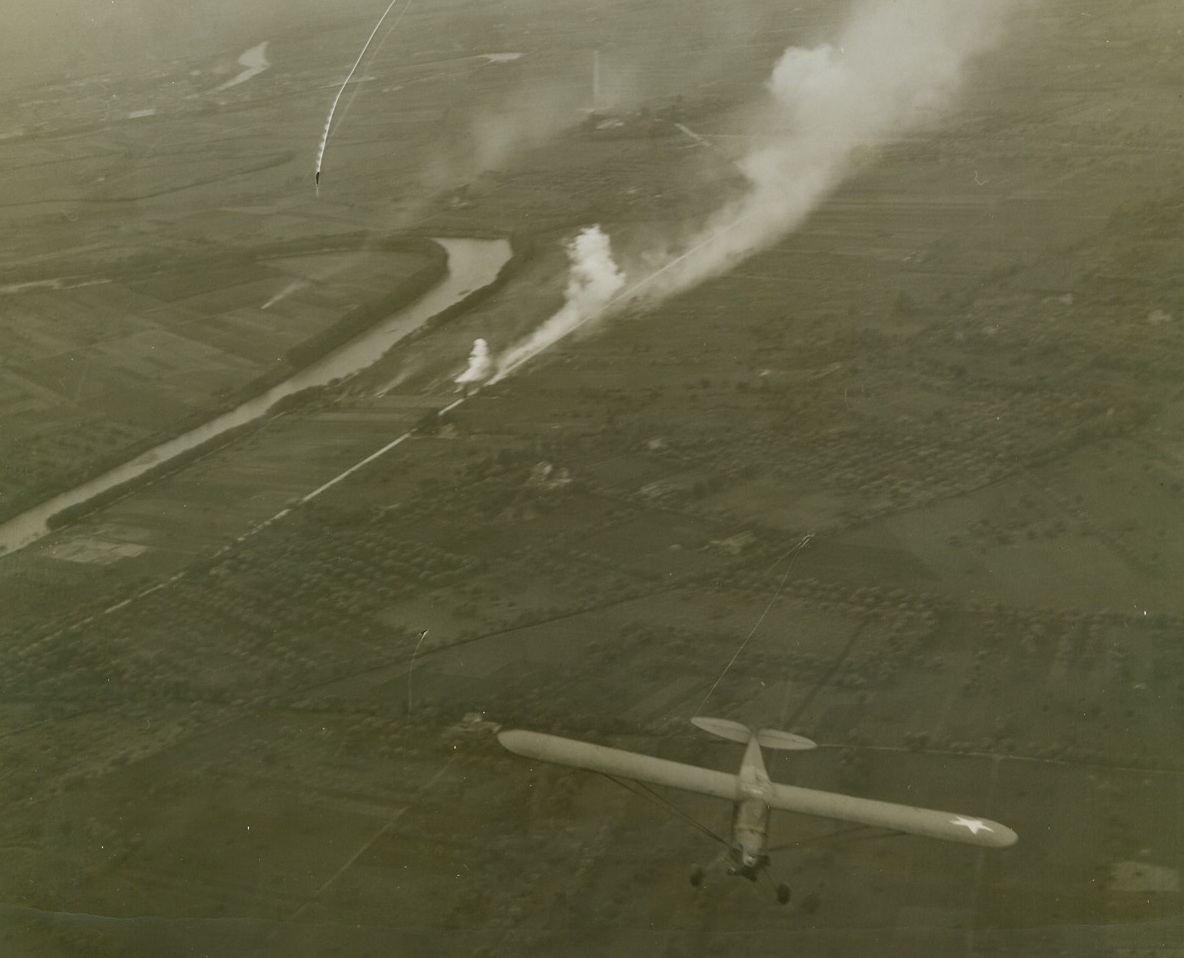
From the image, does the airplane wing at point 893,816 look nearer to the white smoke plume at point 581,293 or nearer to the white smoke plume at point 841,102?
the white smoke plume at point 581,293

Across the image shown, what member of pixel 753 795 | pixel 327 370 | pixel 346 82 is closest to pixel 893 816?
pixel 753 795

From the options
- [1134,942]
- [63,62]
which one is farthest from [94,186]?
[1134,942]

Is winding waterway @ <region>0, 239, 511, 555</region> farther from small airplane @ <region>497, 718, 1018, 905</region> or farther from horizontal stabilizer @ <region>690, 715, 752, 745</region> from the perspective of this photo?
horizontal stabilizer @ <region>690, 715, 752, 745</region>

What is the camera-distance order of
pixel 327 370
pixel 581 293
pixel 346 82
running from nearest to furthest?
pixel 327 370, pixel 581 293, pixel 346 82

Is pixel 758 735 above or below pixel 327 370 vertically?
below

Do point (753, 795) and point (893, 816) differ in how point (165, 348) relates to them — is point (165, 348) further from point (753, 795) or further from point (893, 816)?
point (893, 816)

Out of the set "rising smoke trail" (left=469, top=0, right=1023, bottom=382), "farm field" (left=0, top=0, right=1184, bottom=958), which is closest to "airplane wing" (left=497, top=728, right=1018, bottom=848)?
"farm field" (left=0, top=0, right=1184, bottom=958)
